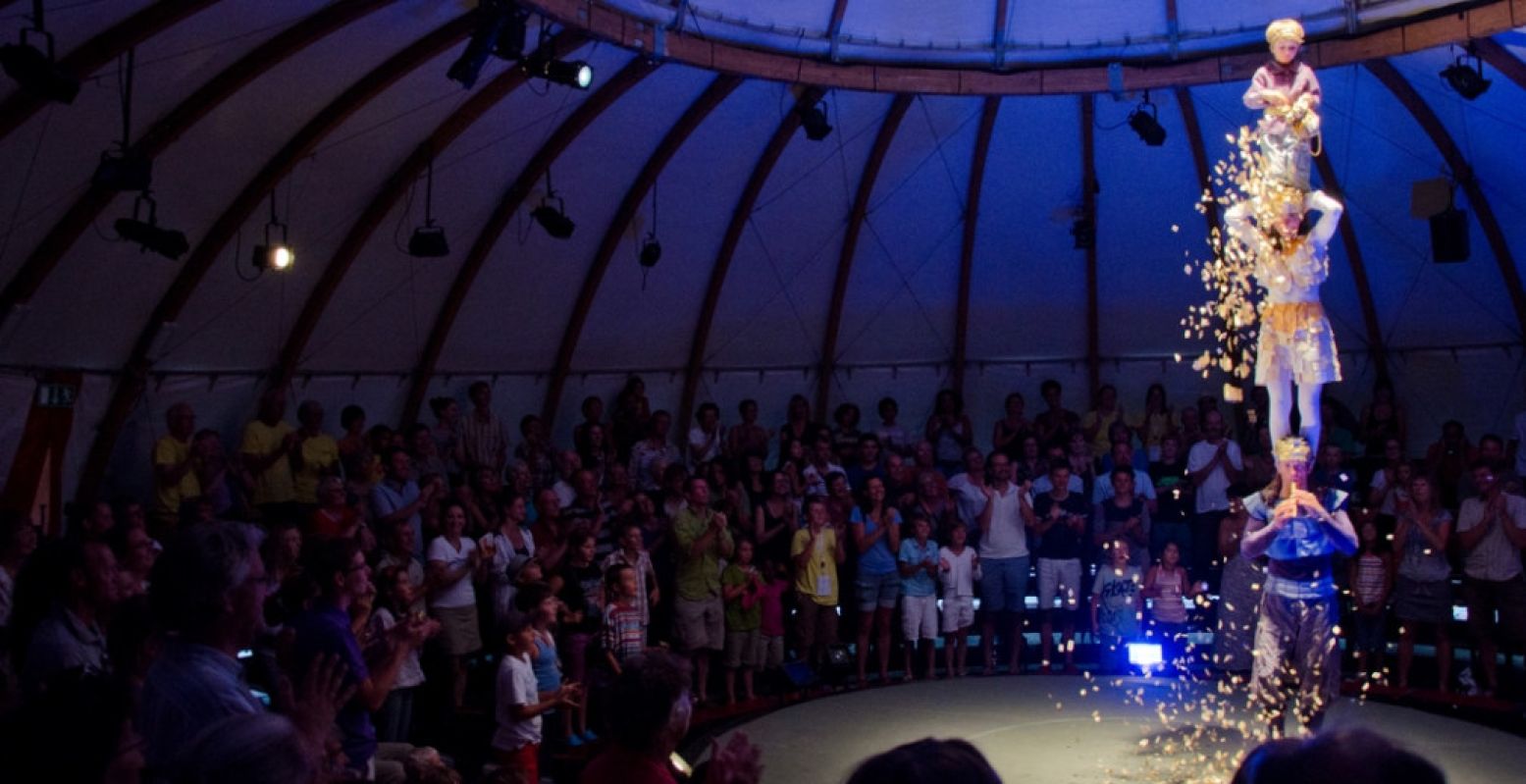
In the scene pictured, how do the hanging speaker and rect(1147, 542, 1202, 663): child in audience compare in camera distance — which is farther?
rect(1147, 542, 1202, 663): child in audience

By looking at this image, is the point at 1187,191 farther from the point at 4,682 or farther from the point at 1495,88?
the point at 4,682

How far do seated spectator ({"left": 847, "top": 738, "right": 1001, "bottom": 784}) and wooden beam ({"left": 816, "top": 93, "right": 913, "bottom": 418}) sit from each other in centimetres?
944

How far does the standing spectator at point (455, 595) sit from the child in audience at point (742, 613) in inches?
79.8

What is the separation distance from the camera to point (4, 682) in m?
4.11

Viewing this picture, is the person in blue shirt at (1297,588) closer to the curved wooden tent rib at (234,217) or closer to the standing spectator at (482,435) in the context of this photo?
the curved wooden tent rib at (234,217)

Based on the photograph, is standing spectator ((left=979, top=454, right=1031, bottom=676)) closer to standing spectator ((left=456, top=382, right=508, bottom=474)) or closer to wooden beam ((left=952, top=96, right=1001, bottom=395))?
wooden beam ((left=952, top=96, right=1001, bottom=395))

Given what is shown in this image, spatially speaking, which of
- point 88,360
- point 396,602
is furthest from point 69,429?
point 396,602

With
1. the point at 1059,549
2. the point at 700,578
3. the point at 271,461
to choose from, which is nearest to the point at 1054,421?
the point at 1059,549

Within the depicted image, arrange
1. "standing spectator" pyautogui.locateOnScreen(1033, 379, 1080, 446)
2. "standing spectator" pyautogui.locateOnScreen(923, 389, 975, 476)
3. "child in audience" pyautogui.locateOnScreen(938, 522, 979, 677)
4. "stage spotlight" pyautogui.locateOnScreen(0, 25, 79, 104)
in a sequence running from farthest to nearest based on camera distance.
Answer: "standing spectator" pyautogui.locateOnScreen(923, 389, 975, 476), "standing spectator" pyautogui.locateOnScreen(1033, 379, 1080, 446), "child in audience" pyautogui.locateOnScreen(938, 522, 979, 677), "stage spotlight" pyautogui.locateOnScreen(0, 25, 79, 104)

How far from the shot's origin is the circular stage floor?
8.13m

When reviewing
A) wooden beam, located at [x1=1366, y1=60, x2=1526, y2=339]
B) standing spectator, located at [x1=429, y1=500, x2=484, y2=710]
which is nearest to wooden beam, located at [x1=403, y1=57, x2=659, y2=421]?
standing spectator, located at [x1=429, y1=500, x2=484, y2=710]

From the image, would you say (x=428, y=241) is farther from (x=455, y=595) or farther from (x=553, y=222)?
(x=455, y=595)

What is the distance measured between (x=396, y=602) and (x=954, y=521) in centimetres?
510

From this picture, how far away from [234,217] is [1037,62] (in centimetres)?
573
